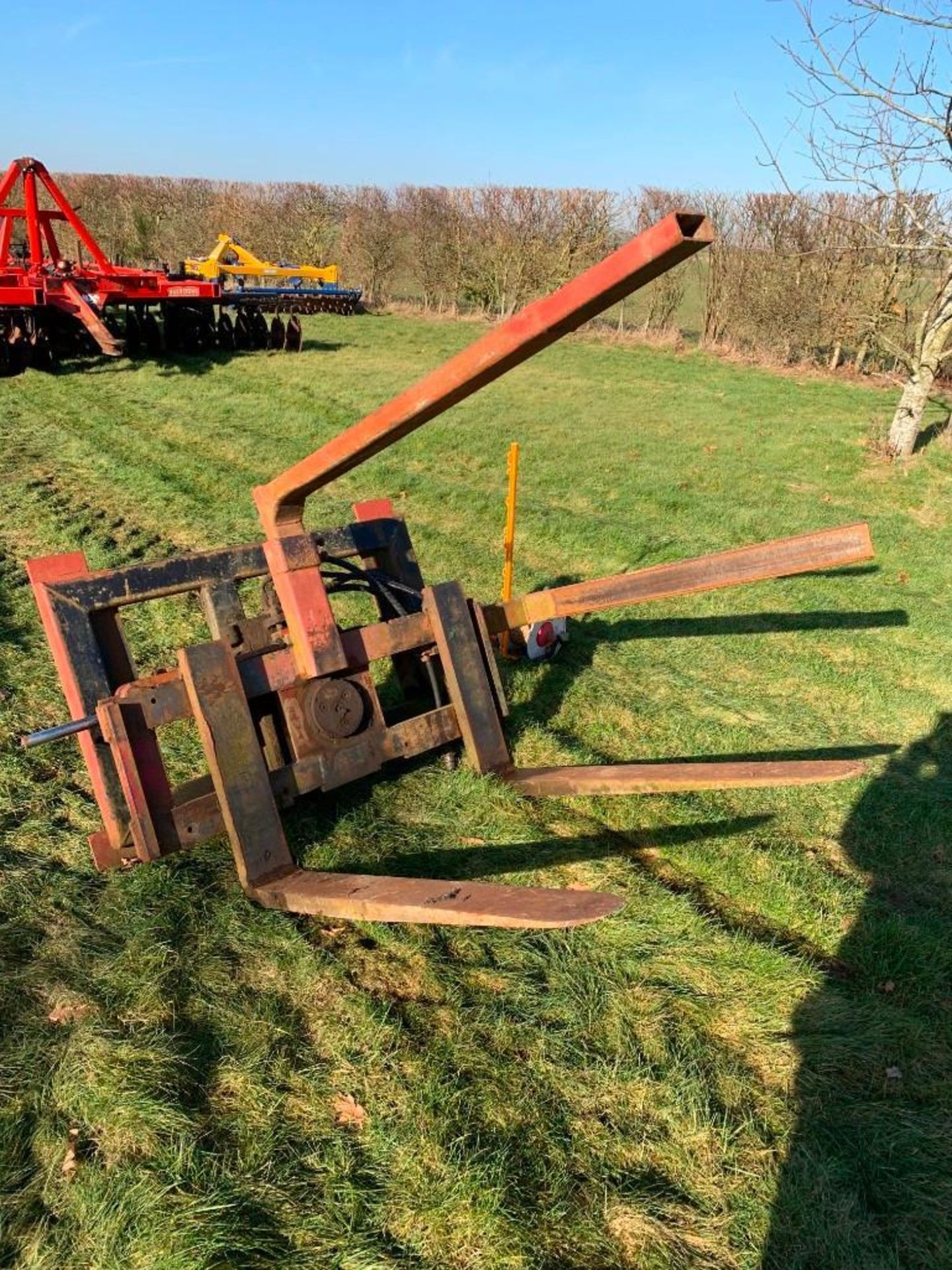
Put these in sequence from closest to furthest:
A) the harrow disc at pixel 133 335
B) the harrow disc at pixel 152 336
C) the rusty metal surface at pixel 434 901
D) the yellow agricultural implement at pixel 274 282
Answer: the rusty metal surface at pixel 434 901
the harrow disc at pixel 133 335
the harrow disc at pixel 152 336
the yellow agricultural implement at pixel 274 282

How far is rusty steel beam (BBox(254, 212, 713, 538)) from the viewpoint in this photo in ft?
5.93

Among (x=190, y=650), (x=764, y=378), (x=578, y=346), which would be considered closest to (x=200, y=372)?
(x=578, y=346)

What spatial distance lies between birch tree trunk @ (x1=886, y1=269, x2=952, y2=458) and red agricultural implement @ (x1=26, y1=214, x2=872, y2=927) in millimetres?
7701

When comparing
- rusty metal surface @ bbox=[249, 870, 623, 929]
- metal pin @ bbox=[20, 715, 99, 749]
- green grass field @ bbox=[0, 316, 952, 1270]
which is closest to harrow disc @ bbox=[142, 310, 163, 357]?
green grass field @ bbox=[0, 316, 952, 1270]

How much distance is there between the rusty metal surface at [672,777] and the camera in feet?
9.25

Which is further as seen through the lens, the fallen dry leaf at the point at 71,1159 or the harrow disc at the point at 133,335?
the harrow disc at the point at 133,335

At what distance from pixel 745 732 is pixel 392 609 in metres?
2.10

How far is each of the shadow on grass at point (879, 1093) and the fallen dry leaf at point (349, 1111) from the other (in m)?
1.00

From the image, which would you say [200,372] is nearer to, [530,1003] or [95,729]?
[95,729]

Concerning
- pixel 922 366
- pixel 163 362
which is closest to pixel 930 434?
pixel 922 366

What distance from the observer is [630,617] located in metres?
5.98

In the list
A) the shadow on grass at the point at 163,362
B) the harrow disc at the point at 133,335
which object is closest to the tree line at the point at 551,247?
the shadow on grass at the point at 163,362

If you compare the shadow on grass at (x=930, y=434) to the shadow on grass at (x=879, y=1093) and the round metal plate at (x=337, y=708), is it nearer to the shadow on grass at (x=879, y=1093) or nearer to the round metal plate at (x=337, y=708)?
the shadow on grass at (x=879, y=1093)

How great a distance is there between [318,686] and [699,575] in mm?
1474
